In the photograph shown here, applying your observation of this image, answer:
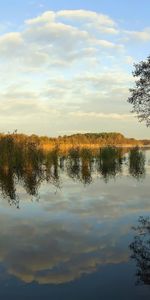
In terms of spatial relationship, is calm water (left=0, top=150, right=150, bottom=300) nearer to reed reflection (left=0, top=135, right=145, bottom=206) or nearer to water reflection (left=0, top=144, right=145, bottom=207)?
water reflection (left=0, top=144, right=145, bottom=207)

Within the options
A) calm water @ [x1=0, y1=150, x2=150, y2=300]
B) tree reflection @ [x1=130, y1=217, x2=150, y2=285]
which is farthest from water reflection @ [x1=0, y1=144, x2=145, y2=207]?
tree reflection @ [x1=130, y1=217, x2=150, y2=285]

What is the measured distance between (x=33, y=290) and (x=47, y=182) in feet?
66.0

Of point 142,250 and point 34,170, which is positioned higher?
point 34,170

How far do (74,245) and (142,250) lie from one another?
71.5 inches

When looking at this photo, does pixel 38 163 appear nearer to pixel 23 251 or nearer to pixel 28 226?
pixel 28 226

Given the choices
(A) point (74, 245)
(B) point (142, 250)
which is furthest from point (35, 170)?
(B) point (142, 250)

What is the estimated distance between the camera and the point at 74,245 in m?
11.5

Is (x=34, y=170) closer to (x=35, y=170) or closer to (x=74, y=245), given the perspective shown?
(x=35, y=170)

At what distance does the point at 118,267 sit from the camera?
9375 mm

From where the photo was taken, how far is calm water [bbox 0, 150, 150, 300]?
8.18 metres


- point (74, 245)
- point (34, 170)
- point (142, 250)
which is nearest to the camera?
point (142, 250)

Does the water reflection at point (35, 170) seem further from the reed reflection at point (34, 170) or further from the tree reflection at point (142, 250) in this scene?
the tree reflection at point (142, 250)

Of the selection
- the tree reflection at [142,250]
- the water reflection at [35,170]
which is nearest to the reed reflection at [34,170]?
the water reflection at [35,170]

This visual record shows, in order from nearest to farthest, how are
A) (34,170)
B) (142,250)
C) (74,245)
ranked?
(142,250) → (74,245) → (34,170)
